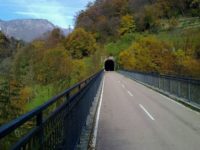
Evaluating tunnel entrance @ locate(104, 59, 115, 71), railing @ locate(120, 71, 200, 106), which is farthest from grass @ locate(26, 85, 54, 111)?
tunnel entrance @ locate(104, 59, 115, 71)

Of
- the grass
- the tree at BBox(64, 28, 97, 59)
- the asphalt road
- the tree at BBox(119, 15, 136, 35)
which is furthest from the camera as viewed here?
the tree at BBox(119, 15, 136, 35)

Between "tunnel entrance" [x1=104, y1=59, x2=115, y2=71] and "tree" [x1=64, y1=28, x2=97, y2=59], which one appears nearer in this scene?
"tree" [x1=64, y1=28, x2=97, y2=59]

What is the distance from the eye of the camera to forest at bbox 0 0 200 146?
32.1 metres

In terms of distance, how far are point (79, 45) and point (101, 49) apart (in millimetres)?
7979

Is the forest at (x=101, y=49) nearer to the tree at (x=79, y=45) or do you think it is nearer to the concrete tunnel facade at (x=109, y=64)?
the tree at (x=79, y=45)

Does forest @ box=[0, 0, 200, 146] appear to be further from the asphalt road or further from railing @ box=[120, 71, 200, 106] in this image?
the asphalt road

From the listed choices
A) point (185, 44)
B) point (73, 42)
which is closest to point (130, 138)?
point (185, 44)

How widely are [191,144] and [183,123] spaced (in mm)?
3909

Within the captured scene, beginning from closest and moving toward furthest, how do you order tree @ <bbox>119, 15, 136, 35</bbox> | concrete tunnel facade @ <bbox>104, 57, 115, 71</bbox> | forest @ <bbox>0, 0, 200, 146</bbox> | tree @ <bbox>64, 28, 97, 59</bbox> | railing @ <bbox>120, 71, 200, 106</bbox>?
1. railing @ <bbox>120, 71, 200, 106</bbox>
2. forest @ <bbox>0, 0, 200, 146</bbox>
3. concrete tunnel facade @ <bbox>104, 57, 115, 71</bbox>
4. tree @ <bbox>64, 28, 97, 59</bbox>
5. tree @ <bbox>119, 15, 136, 35</bbox>

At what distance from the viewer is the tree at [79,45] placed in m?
127

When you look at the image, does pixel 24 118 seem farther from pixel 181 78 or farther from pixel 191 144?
pixel 181 78

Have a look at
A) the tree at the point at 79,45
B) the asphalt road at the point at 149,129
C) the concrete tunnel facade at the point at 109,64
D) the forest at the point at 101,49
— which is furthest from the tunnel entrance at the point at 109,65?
the asphalt road at the point at 149,129

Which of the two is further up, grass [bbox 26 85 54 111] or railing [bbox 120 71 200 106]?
railing [bbox 120 71 200 106]

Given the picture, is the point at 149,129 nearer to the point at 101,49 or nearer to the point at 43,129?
the point at 43,129
